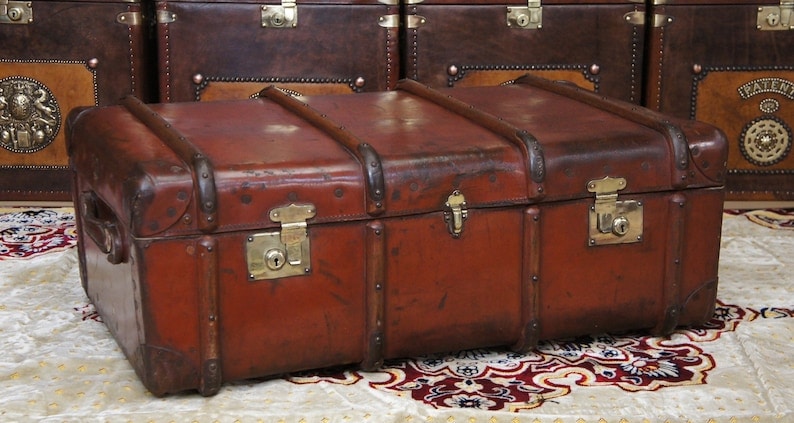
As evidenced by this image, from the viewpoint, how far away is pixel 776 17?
377 centimetres

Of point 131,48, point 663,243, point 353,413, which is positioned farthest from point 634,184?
point 131,48

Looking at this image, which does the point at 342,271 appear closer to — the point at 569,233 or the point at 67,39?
the point at 569,233

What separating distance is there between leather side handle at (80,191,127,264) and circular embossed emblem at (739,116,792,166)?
Answer: 224 centimetres

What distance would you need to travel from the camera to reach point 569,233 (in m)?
2.50

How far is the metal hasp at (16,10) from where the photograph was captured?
3.64m

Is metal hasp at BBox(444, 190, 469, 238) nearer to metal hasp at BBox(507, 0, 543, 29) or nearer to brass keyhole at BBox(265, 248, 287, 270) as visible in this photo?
brass keyhole at BBox(265, 248, 287, 270)

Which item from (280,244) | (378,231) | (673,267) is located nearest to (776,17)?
(673,267)

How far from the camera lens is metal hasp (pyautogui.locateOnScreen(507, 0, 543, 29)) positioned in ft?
12.2

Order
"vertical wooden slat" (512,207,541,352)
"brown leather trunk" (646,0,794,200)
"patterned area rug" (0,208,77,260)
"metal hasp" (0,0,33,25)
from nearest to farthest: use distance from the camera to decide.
→ 1. "vertical wooden slat" (512,207,541,352)
2. "patterned area rug" (0,208,77,260)
3. "metal hasp" (0,0,33,25)
4. "brown leather trunk" (646,0,794,200)

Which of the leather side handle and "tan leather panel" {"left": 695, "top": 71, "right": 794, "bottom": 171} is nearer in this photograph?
the leather side handle

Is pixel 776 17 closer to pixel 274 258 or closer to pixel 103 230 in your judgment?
pixel 274 258

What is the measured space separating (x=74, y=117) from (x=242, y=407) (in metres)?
0.92

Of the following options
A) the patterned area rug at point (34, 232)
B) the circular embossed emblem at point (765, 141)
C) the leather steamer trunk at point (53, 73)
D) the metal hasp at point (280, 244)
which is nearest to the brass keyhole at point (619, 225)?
the metal hasp at point (280, 244)

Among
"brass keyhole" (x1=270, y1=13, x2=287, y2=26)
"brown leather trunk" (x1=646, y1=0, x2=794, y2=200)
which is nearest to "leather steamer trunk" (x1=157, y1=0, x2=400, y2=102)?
"brass keyhole" (x1=270, y1=13, x2=287, y2=26)
